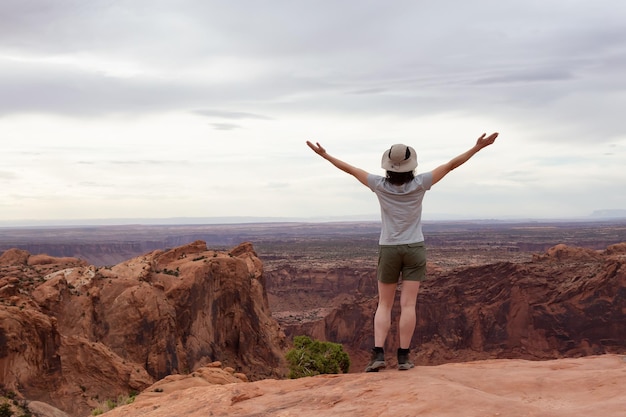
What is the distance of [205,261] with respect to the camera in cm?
3422

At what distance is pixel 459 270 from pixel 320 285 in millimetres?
29744

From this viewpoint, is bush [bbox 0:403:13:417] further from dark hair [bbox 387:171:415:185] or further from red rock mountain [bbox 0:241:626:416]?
dark hair [bbox 387:171:415:185]

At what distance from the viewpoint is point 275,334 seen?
37625 millimetres

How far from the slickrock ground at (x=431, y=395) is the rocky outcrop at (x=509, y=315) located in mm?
40980

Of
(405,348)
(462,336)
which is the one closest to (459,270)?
(462,336)

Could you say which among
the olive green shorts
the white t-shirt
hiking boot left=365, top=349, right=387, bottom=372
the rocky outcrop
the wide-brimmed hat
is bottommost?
the rocky outcrop

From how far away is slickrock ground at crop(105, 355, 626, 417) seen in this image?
18.8 feet

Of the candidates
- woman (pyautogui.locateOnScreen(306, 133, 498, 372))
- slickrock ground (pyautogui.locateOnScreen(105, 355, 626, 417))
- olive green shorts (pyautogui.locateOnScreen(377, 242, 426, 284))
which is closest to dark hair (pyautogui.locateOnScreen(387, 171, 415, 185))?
woman (pyautogui.locateOnScreen(306, 133, 498, 372))

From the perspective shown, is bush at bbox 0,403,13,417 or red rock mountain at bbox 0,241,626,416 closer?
bush at bbox 0,403,13,417

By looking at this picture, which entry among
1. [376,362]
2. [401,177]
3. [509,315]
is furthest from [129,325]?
[509,315]

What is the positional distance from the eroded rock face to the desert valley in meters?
0.07

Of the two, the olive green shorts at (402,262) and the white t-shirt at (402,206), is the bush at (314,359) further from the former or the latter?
the white t-shirt at (402,206)

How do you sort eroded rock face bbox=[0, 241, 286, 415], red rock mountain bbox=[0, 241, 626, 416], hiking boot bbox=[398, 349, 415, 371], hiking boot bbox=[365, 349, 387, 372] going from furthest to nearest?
eroded rock face bbox=[0, 241, 286, 415], red rock mountain bbox=[0, 241, 626, 416], hiking boot bbox=[365, 349, 387, 372], hiking boot bbox=[398, 349, 415, 371]

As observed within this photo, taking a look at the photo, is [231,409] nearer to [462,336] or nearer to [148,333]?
[148,333]
